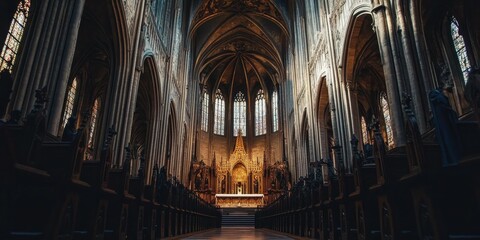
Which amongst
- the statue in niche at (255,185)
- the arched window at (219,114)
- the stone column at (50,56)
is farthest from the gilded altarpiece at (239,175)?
the stone column at (50,56)

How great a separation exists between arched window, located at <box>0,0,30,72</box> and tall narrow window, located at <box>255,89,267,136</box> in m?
26.3

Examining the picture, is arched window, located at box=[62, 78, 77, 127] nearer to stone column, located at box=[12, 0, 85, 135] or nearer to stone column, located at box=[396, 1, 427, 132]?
stone column, located at box=[12, 0, 85, 135]

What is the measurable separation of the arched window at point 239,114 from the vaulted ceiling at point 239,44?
1135 millimetres

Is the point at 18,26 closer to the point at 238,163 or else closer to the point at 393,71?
the point at 393,71

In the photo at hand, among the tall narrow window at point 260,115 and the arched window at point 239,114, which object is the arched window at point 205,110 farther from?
the tall narrow window at point 260,115

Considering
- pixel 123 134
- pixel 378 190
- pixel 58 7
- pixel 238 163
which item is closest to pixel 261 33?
pixel 238 163

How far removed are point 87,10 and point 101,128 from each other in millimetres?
4649

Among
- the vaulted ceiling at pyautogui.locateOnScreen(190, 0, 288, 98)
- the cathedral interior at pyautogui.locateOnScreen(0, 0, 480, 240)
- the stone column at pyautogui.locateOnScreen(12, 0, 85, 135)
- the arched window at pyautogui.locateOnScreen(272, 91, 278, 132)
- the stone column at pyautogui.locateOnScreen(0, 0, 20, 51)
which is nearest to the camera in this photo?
the cathedral interior at pyautogui.locateOnScreen(0, 0, 480, 240)

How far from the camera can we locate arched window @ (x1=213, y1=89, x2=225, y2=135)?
1313 inches

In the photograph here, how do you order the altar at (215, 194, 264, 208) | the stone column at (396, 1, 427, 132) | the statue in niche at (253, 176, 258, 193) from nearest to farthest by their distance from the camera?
the stone column at (396, 1, 427, 132) < the altar at (215, 194, 264, 208) < the statue in niche at (253, 176, 258, 193)

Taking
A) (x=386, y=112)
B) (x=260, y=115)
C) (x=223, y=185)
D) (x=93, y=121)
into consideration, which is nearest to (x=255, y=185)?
(x=223, y=185)

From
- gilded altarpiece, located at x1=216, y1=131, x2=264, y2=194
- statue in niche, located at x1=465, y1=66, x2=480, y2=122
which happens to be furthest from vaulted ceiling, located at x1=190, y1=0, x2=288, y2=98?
statue in niche, located at x1=465, y1=66, x2=480, y2=122

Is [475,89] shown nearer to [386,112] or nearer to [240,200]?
[386,112]

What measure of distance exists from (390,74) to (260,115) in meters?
26.5
